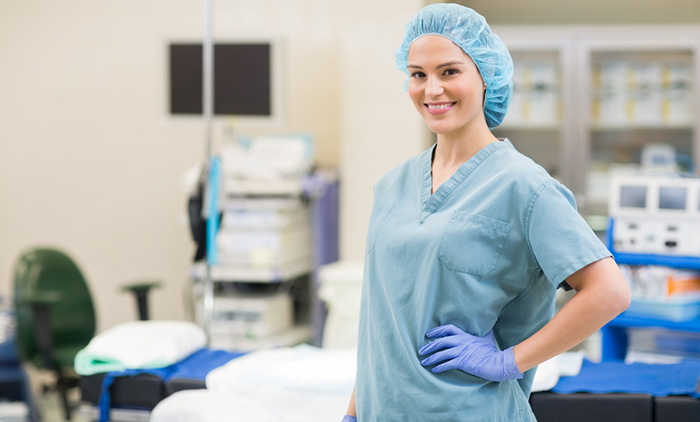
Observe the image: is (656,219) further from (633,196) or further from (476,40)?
(476,40)

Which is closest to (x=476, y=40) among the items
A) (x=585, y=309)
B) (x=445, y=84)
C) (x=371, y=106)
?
(x=445, y=84)

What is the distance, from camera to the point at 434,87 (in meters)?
1.31

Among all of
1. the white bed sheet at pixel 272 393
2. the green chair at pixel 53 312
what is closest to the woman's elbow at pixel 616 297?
the white bed sheet at pixel 272 393

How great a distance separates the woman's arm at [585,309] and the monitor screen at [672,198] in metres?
1.84

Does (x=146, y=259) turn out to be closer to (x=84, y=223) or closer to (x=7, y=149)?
(x=84, y=223)

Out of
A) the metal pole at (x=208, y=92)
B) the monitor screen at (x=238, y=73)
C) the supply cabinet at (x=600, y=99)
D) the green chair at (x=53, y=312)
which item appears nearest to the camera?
the metal pole at (x=208, y=92)

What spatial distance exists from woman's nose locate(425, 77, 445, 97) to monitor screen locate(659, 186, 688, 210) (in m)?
1.90

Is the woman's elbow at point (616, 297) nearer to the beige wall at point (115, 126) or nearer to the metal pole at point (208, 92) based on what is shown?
the metal pole at point (208, 92)

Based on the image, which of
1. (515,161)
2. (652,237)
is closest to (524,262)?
(515,161)

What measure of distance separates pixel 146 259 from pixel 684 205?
3.15m

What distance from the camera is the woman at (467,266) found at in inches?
48.6

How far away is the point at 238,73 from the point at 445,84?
107 inches

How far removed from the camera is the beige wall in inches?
184

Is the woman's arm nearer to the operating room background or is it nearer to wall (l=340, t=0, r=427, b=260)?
wall (l=340, t=0, r=427, b=260)
